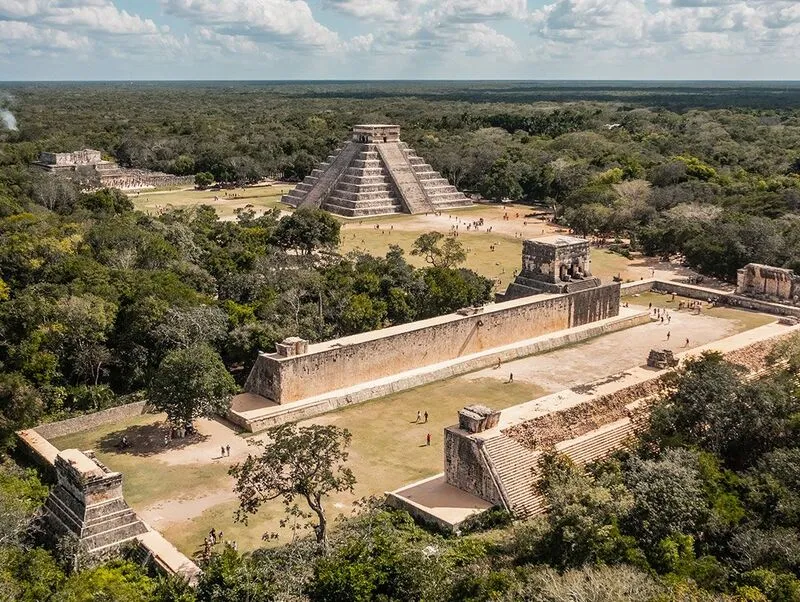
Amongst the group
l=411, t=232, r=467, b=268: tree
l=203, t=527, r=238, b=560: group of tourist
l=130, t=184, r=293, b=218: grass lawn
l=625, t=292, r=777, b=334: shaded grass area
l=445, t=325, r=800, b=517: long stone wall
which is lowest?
l=625, t=292, r=777, b=334: shaded grass area

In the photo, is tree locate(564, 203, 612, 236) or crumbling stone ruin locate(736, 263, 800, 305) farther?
tree locate(564, 203, 612, 236)

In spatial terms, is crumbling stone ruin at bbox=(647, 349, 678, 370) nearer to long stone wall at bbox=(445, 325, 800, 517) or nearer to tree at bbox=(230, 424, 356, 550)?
long stone wall at bbox=(445, 325, 800, 517)

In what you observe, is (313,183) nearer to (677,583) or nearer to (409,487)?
(409,487)

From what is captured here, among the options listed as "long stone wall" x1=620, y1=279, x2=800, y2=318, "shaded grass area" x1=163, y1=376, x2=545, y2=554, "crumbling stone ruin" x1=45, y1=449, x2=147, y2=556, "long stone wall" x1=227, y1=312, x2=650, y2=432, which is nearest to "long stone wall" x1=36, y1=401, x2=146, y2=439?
"long stone wall" x1=227, y1=312, x2=650, y2=432

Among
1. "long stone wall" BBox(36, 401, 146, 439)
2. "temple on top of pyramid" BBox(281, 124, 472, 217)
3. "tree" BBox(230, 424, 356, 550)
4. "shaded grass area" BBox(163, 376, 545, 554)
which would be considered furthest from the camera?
"temple on top of pyramid" BBox(281, 124, 472, 217)

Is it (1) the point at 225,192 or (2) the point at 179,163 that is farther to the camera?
(2) the point at 179,163

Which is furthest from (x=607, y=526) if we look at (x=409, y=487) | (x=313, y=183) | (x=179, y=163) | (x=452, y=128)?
(x=452, y=128)
